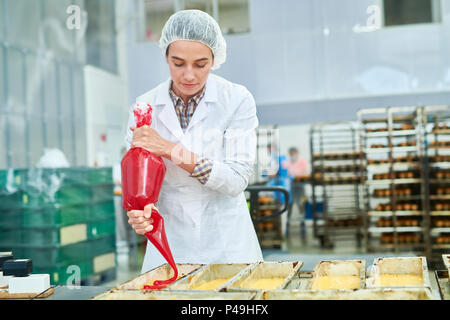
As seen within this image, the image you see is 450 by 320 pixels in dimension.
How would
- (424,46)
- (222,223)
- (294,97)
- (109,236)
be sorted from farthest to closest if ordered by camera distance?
(109,236)
(424,46)
(294,97)
(222,223)

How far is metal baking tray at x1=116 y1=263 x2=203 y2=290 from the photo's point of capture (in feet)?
4.11

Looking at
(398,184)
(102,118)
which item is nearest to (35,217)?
(102,118)

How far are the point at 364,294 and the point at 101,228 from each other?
4.44 metres

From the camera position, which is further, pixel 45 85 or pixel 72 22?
pixel 45 85

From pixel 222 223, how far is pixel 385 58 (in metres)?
1.71

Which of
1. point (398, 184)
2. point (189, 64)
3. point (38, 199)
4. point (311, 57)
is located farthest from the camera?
point (398, 184)

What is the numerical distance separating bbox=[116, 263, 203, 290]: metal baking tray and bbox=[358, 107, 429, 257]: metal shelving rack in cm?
518

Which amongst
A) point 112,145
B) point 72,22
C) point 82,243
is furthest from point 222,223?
point 112,145

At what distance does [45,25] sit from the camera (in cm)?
470

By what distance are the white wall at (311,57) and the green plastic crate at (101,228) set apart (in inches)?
95.1

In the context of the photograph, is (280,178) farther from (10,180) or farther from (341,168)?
(10,180)

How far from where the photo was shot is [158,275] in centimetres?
139

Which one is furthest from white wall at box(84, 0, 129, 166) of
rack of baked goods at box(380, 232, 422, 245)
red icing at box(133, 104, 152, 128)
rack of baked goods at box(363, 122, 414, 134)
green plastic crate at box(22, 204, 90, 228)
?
rack of baked goods at box(380, 232, 422, 245)
